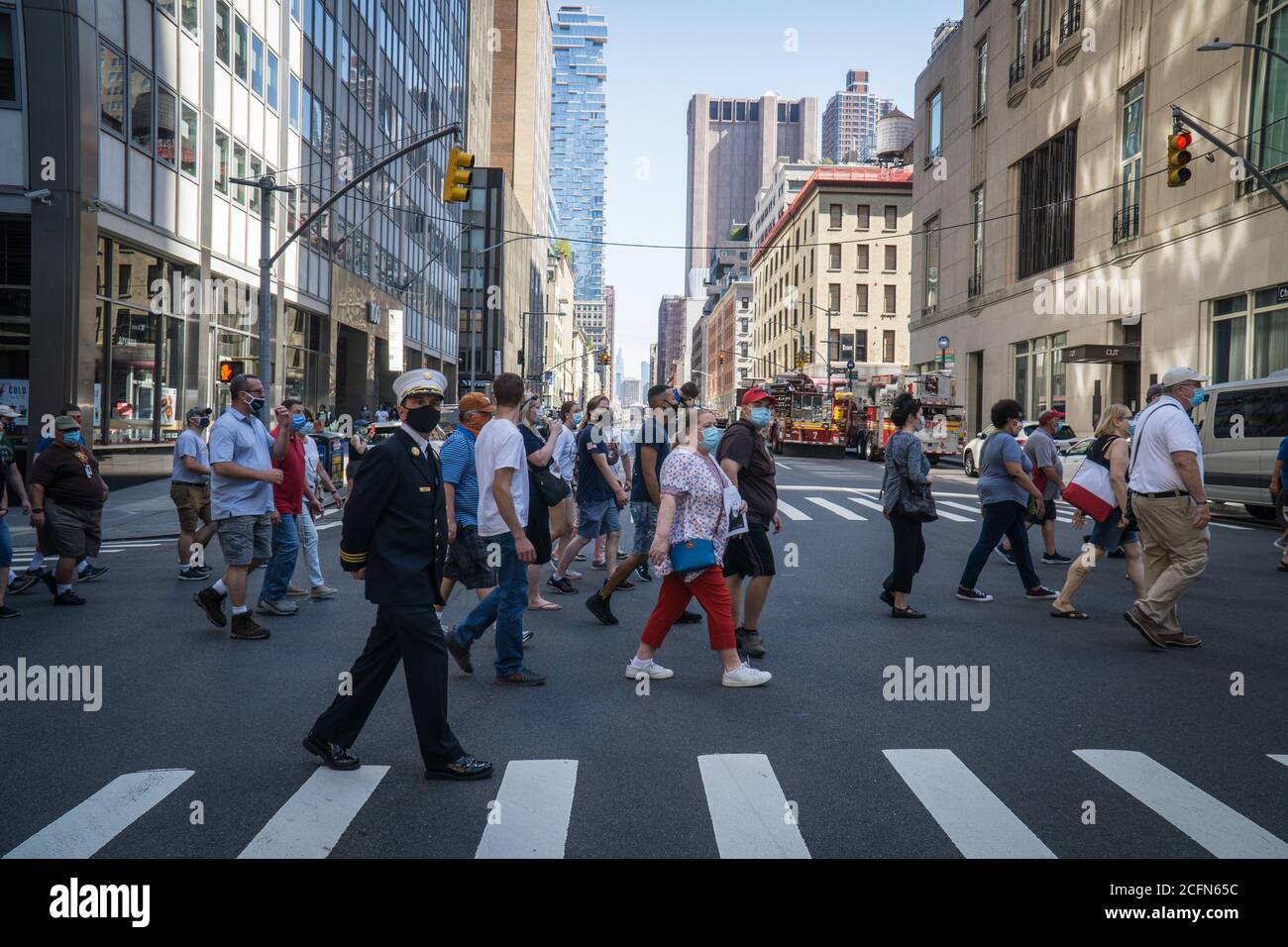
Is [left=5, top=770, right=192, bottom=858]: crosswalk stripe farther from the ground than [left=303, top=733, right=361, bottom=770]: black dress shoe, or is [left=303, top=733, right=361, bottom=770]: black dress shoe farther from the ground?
[left=303, top=733, right=361, bottom=770]: black dress shoe

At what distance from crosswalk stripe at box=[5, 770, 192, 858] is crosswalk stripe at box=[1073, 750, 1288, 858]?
4508 mm

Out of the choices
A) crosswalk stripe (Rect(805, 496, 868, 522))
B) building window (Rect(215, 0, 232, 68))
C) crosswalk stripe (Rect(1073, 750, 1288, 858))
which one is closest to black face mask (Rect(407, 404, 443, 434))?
crosswalk stripe (Rect(1073, 750, 1288, 858))

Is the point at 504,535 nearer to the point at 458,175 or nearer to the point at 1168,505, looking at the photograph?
the point at 1168,505

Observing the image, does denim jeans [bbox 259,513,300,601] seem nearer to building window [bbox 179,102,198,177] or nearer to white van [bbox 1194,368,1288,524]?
white van [bbox 1194,368,1288,524]

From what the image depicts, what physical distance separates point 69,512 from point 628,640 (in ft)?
19.3

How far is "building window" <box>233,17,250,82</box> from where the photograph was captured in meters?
25.9

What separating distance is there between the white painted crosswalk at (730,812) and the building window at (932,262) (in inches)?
1905

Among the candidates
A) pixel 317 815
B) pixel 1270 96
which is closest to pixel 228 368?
pixel 317 815

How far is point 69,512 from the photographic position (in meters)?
9.85

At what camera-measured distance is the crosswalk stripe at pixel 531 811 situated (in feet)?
13.1

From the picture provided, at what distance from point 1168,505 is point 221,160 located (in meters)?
24.2

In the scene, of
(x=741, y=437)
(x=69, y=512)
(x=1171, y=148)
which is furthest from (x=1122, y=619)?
(x=1171, y=148)

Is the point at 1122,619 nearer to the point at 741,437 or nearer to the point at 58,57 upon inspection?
the point at 741,437
